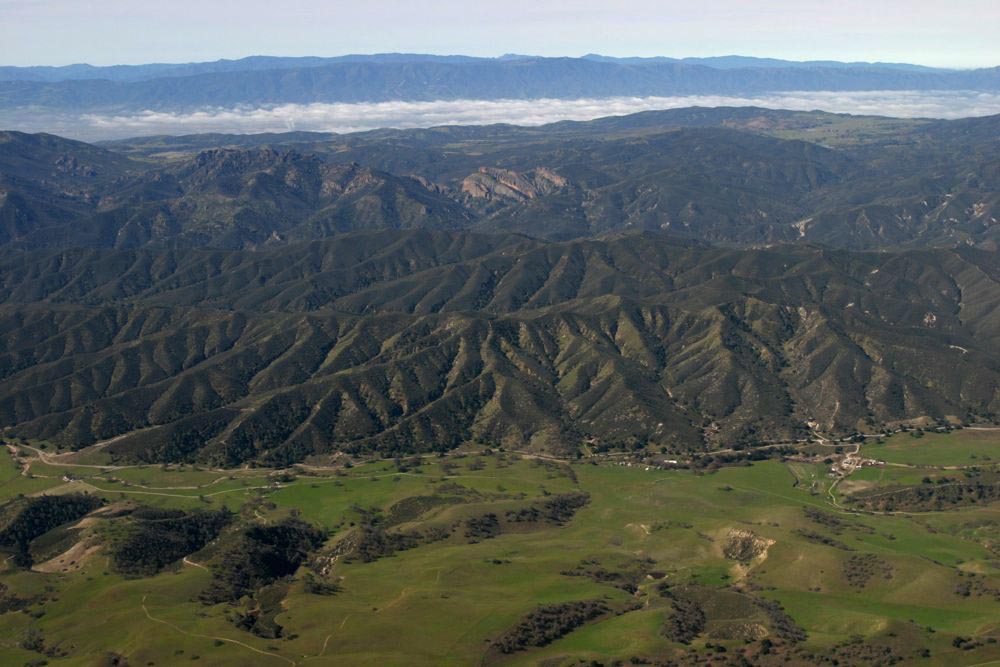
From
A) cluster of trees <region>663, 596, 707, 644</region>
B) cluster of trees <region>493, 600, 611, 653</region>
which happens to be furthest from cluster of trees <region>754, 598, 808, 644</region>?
cluster of trees <region>493, 600, 611, 653</region>

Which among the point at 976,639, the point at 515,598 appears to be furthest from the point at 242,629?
the point at 976,639

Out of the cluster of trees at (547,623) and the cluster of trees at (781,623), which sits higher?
the cluster of trees at (781,623)

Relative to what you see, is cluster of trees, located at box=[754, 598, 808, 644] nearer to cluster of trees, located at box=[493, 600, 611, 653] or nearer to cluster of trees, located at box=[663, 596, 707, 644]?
cluster of trees, located at box=[663, 596, 707, 644]

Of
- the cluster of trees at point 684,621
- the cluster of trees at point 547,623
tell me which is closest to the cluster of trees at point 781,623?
the cluster of trees at point 684,621

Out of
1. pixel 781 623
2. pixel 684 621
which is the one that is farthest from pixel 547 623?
pixel 781 623

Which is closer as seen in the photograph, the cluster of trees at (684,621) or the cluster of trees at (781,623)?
the cluster of trees at (781,623)

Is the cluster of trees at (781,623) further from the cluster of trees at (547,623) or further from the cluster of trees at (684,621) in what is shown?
the cluster of trees at (547,623)

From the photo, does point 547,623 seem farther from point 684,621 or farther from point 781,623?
point 781,623

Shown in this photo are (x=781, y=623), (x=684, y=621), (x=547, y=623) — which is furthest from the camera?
(x=547, y=623)

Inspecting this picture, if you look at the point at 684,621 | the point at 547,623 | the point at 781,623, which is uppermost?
the point at 781,623
